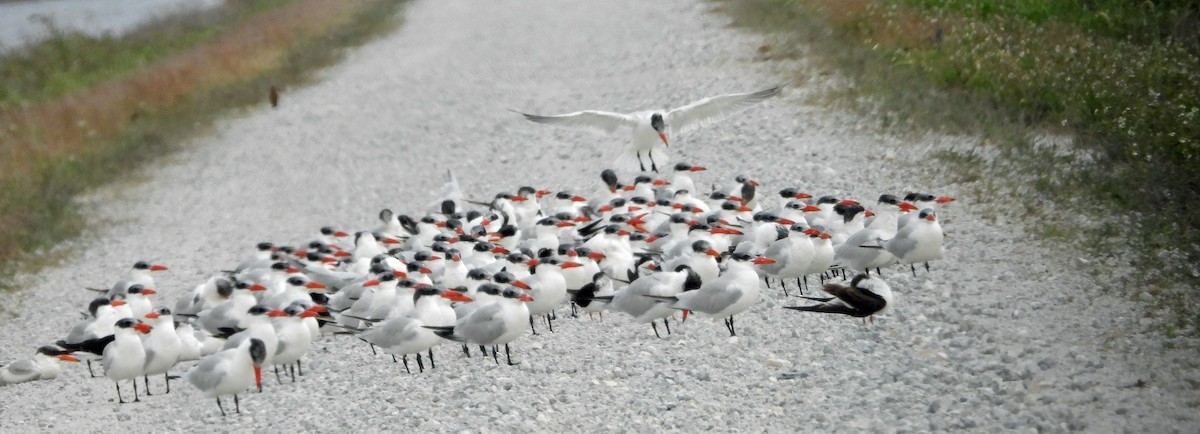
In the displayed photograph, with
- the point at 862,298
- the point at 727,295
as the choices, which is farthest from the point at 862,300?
the point at 727,295

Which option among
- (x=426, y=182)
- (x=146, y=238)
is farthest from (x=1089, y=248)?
(x=146, y=238)

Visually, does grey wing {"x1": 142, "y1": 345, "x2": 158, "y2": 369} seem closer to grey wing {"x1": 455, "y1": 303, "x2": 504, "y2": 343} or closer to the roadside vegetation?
grey wing {"x1": 455, "y1": 303, "x2": 504, "y2": 343}

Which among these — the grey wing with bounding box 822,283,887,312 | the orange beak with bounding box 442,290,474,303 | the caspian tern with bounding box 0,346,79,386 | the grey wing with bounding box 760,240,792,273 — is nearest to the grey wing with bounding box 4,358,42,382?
the caspian tern with bounding box 0,346,79,386

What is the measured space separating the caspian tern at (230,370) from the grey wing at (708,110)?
5761 mm

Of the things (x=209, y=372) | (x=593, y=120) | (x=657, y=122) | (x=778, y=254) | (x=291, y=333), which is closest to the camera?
(x=209, y=372)

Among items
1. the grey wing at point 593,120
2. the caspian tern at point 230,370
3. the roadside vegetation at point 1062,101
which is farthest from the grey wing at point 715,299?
the grey wing at point 593,120

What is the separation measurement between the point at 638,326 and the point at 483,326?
1.22m

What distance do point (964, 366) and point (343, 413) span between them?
3.69m

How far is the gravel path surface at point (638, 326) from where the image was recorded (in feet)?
22.0

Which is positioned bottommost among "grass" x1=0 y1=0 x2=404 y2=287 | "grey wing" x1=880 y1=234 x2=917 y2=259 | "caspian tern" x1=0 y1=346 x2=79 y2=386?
"grass" x1=0 y1=0 x2=404 y2=287

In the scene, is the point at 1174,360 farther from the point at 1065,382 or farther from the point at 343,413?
the point at 343,413

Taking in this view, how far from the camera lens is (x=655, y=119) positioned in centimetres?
1252

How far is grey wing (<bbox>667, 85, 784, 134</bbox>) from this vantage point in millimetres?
12383

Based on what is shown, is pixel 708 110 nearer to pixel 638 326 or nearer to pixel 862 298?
pixel 638 326
